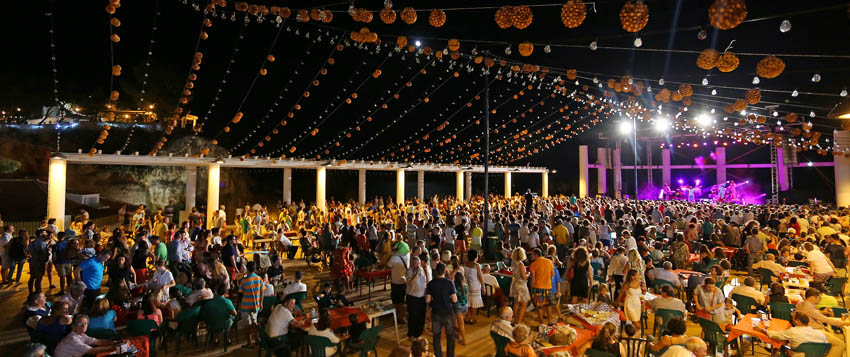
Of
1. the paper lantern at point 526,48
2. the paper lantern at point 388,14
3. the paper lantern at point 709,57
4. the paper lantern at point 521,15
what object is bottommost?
the paper lantern at point 709,57

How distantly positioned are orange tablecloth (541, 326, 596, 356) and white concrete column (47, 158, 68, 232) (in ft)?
48.4

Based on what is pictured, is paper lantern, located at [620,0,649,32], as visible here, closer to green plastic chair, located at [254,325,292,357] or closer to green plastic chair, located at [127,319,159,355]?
green plastic chair, located at [254,325,292,357]

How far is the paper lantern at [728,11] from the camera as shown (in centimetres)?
350

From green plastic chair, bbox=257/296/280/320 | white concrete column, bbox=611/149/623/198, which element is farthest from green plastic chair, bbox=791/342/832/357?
white concrete column, bbox=611/149/623/198

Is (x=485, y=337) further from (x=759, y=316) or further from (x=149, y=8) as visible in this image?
(x=149, y=8)

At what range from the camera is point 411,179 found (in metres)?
38.7

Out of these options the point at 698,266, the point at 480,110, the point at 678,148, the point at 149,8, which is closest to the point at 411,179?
the point at 480,110

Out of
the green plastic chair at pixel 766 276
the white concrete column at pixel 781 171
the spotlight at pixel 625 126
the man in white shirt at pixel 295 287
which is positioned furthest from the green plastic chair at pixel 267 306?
the white concrete column at pixel 781 171

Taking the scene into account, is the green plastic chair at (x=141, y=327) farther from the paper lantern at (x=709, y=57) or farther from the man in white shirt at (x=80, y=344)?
the paper lantern at (x=709, y=57)

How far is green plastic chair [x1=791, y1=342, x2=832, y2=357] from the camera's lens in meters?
4.04

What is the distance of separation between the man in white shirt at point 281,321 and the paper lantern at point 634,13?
475 centimetres

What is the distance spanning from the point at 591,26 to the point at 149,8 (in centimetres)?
1757

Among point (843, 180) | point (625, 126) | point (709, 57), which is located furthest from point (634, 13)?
point (843, 180)

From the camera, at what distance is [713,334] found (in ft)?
15.4
